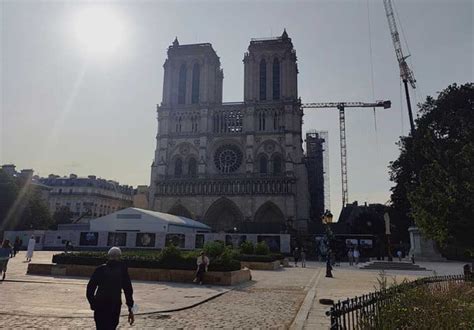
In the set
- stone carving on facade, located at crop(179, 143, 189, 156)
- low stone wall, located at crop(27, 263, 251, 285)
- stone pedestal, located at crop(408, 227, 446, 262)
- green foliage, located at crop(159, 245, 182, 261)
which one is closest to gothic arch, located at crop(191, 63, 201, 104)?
stone carving on facade, located at crop(179, 143, 189, 156)

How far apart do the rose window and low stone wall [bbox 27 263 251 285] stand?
153ft

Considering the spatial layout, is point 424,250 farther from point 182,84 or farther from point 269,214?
point 182,84

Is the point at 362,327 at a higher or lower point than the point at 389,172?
lower

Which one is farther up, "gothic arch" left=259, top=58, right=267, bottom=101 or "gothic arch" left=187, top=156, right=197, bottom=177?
"gothic arch" left=259, top=58, right=267, bottom=101

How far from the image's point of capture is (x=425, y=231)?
15.5 metres

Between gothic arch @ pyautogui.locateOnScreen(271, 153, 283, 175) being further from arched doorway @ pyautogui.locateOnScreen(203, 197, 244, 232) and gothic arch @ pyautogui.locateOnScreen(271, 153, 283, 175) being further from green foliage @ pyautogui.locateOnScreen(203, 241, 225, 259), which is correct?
green foliage @ pyautogui.locateOnScreen(203, 241, 225, 259)

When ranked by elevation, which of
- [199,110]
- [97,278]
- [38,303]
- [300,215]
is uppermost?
[199,110]

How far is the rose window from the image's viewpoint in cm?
6469

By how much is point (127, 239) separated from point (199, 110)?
34.2 meters

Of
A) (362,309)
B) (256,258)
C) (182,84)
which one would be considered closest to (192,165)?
(182,84)

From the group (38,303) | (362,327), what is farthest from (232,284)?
(362,327)

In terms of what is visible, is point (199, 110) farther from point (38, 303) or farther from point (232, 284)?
point (38, 303)

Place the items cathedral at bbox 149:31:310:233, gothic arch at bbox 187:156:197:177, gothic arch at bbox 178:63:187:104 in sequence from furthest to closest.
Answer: gothic arch at bbox 178:63:187:104 < gothic arch at bbox 187:156:197:177 < cathedral at bbox 149:31:310:233

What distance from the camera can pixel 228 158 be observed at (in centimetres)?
6538
